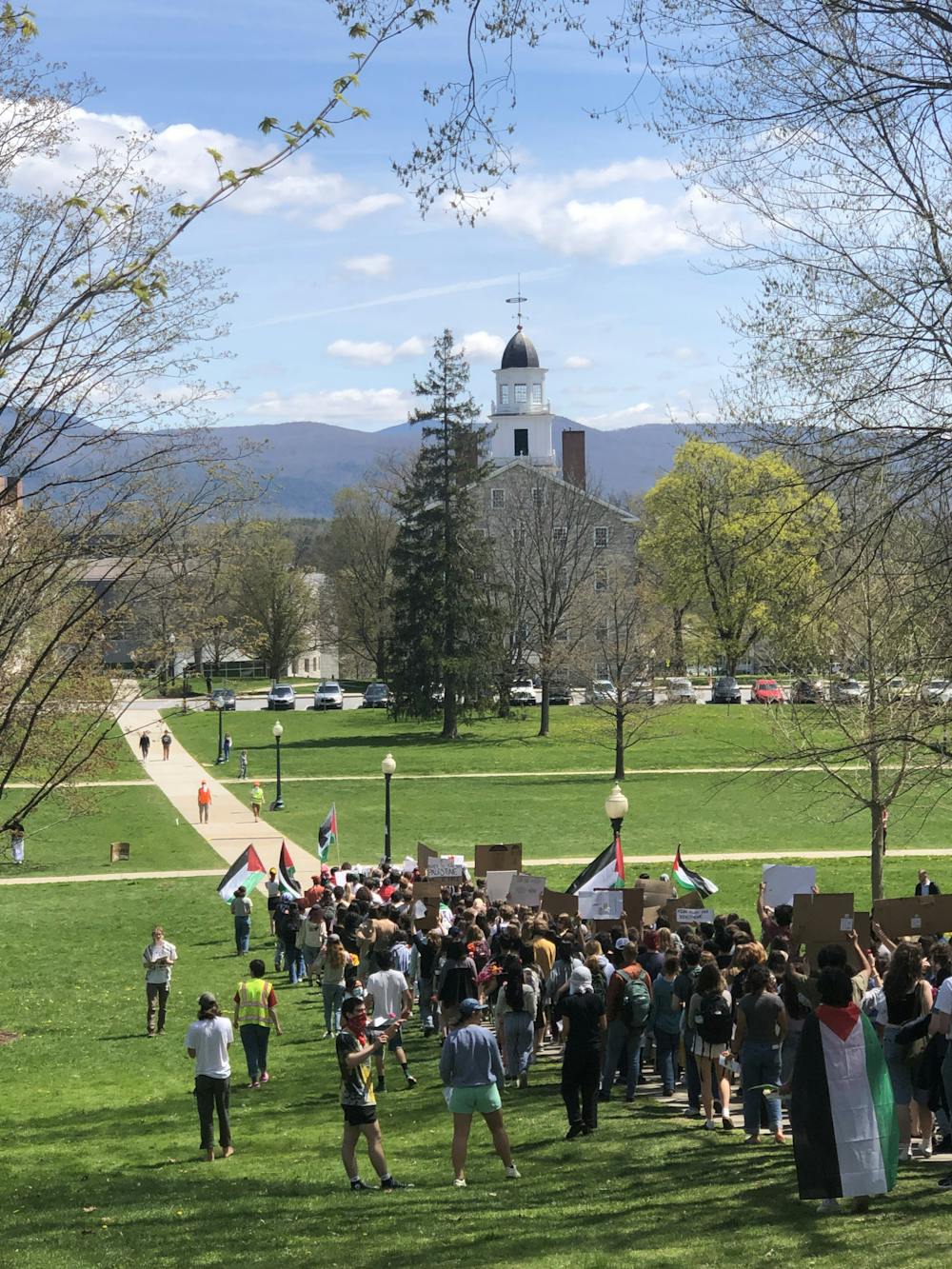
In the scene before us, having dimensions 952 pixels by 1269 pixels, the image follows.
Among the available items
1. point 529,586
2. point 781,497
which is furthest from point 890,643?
point 529,586

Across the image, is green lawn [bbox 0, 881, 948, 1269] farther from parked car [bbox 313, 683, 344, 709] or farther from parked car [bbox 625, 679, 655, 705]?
parked car [bbox 313, 683, 344, 709]

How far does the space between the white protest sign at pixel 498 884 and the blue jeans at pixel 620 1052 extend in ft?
30.2

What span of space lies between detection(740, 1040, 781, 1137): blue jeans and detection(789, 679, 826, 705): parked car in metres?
15.7

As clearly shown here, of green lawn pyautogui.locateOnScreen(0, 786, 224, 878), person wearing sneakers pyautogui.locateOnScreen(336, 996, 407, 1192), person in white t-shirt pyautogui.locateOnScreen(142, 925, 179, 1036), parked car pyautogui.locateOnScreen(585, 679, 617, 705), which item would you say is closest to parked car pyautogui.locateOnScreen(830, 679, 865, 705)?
person in white t-shirt pyautogui.locateOnScreen(142, 925, 179, 1036)

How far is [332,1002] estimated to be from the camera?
651 inches

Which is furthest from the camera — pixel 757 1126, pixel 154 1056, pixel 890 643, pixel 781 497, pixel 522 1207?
pixel 890 643

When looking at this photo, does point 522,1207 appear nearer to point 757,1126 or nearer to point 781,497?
point 757,1126

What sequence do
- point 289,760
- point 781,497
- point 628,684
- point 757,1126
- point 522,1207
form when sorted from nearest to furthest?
point 522,1207
point 757,1126
point 781,497
point 628,684
point 289,760

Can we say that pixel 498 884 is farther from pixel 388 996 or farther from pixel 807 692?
pixel 388 996

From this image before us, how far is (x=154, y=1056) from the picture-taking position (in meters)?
16.8

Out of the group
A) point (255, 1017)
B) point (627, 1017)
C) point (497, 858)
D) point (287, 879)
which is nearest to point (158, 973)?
point (255, 1017)

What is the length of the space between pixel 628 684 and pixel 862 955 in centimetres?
3813

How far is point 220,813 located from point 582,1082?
106ft

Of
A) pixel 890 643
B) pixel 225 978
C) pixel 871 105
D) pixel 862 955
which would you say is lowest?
pixel 225 978
